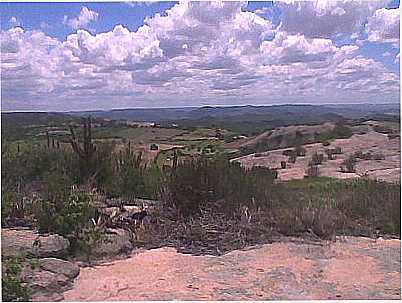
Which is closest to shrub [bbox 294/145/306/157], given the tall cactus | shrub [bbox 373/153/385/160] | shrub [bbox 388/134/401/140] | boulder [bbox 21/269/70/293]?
shrub [bbox 373/153/385/160]

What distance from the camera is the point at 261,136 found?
21.9 feet

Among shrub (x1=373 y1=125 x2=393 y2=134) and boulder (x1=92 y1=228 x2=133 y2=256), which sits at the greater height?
shrub (x1=373 y1=125 x2=393 y2=134)

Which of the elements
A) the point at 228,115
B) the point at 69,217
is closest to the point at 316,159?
the point at 228,115

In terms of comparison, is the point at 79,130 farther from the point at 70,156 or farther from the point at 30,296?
the point at 30,296

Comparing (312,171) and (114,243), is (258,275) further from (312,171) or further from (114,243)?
(312,171)

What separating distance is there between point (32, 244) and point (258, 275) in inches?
74.0

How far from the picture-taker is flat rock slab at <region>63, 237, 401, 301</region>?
557 centimetres

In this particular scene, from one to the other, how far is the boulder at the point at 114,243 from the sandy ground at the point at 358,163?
4.15ft

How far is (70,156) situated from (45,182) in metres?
0.35

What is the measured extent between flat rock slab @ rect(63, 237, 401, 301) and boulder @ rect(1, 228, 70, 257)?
0.34 metres

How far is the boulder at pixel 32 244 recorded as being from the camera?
19.6 ft

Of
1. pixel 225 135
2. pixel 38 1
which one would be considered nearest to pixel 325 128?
pixel 225 135

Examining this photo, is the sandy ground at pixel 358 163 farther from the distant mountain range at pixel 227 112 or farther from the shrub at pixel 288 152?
the distant mountain range at pixel 227 112

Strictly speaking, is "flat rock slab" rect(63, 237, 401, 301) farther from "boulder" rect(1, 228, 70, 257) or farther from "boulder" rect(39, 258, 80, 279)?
"boulder" rect(1, 228, 70, 257)
